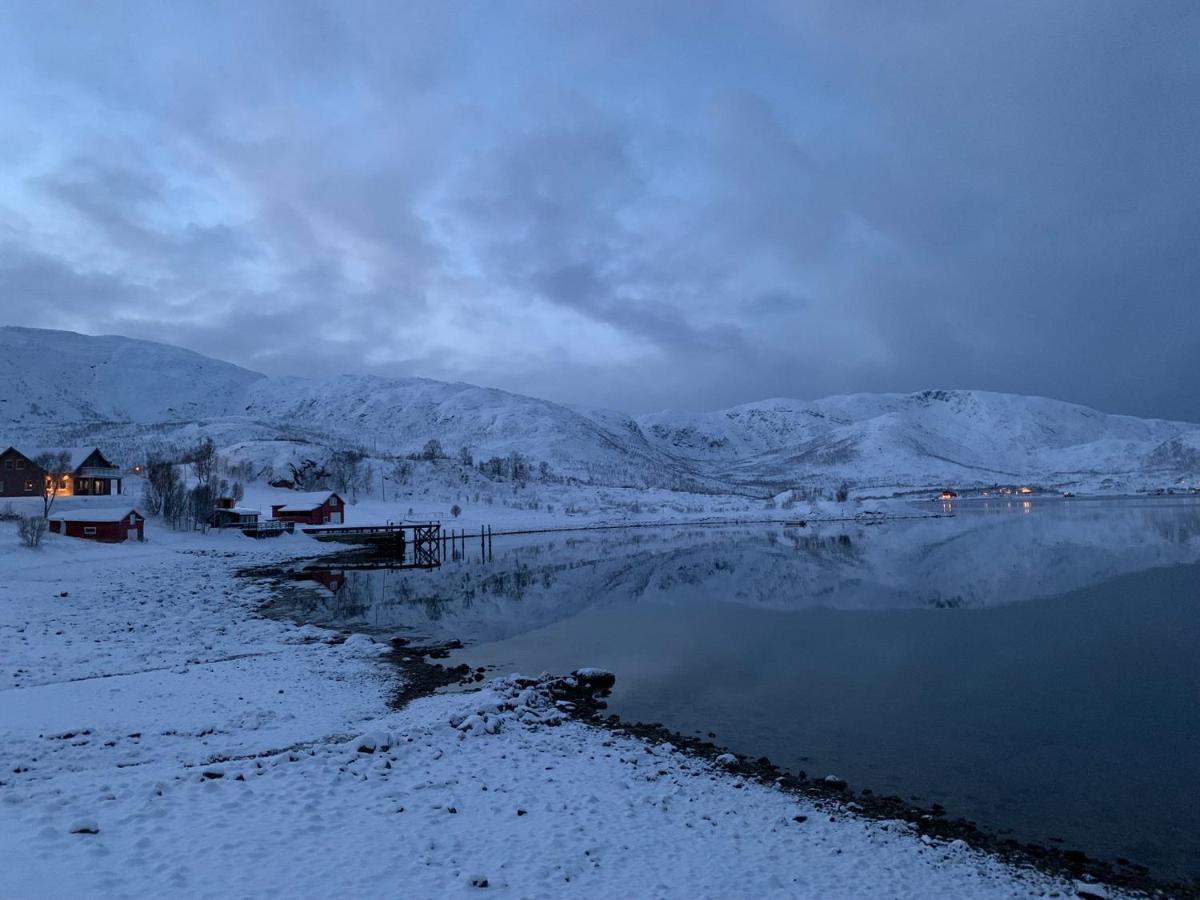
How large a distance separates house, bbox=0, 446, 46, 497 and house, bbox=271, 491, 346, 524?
22760 mm

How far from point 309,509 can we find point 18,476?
27985 millimetres

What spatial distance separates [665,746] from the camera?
50.1 feet

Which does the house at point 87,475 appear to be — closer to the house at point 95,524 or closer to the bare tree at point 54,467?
the bare tree at point 54,467

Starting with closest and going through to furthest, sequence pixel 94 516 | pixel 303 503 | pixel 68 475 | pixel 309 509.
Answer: pixel 94 516 → pixel 68 475 → pixel 309 509 → pixel 303 503

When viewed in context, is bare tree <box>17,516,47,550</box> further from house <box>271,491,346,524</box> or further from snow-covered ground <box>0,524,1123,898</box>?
house <box>271,491,346,524</box>

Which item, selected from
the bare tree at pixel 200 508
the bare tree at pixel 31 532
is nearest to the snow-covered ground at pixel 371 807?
the bare tree at pixel 31 532

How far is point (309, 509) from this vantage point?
87.9 m

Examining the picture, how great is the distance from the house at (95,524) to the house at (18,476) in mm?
16405

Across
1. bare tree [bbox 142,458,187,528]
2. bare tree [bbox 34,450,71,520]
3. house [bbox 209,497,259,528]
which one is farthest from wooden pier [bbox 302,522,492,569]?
bare tree [bbox 34,450,71,520]

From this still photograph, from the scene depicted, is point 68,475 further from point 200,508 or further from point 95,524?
point 95,524

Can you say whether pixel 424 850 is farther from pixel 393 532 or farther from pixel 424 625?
pixel 393 532

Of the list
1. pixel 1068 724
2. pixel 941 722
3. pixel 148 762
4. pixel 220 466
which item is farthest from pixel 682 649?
pixel 220 466

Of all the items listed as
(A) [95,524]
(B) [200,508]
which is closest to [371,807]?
(A) [95,524]

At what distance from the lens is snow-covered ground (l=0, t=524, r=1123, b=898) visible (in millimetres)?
8750
